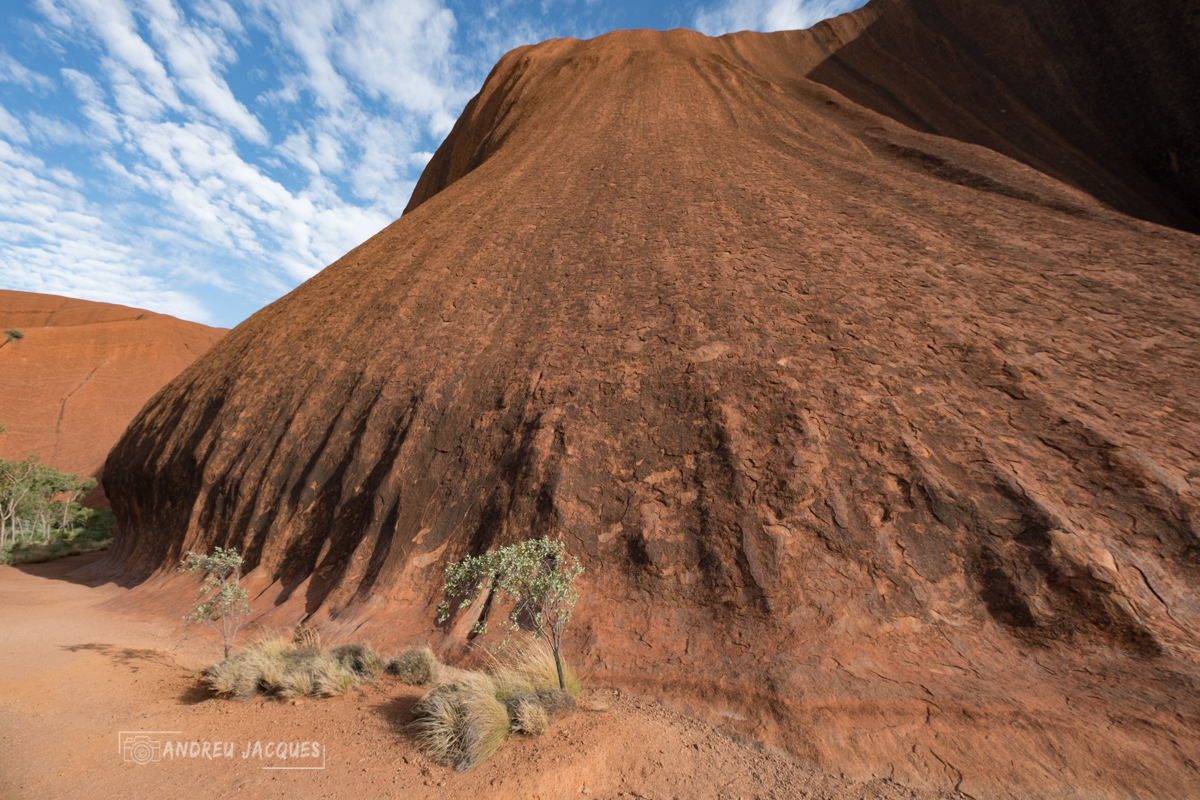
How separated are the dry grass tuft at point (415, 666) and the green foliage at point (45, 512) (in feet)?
84.7

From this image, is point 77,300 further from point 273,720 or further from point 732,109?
point 273,720

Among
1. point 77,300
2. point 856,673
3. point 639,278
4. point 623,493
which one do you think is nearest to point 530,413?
point 623,493

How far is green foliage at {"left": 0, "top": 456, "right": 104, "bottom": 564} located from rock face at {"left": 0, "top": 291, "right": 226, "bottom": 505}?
16.3ft

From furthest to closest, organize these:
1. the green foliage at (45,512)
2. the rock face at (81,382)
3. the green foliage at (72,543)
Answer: the rock face at (81,382)
the green foliage at (45,512)
the green foliage at (72,543)

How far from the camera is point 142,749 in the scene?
199 inches

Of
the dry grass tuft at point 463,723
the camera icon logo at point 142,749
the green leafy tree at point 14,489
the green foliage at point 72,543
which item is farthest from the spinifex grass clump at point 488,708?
the green leafy tree at point 14,489

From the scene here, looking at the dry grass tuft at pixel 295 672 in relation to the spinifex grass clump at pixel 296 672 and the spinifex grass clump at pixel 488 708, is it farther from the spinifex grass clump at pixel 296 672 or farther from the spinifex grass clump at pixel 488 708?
the spinifex grass clump at pixel 488 708

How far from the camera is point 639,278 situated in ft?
38.2

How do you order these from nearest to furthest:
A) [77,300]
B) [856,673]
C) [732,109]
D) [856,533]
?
[856,673] → [856,533] → [732,109] → [77,300]

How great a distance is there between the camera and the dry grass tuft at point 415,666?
6320mm

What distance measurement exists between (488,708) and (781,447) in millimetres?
4956

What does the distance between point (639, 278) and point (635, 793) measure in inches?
371

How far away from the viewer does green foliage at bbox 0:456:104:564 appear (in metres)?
25.5

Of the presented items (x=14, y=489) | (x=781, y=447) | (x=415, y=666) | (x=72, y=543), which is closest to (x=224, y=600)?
(x=415, y=666)
